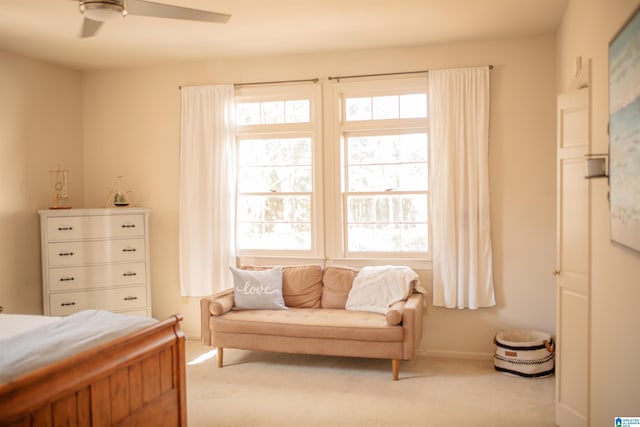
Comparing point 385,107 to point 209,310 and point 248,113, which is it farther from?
point 209,310

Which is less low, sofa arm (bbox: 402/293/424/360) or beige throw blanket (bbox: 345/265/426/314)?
beige throw blanket (bbox: 345/265/426/314)

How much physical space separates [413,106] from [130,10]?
9.52ft

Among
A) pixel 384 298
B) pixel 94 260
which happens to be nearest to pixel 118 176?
pixel 94 260

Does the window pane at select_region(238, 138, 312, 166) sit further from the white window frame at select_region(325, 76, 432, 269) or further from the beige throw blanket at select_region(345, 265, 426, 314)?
the beige throw blanket at select_region(345, 265, 426, 314)

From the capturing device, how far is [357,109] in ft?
17.1

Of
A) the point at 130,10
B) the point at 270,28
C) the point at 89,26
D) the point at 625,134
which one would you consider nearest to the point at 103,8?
the point at 130,10

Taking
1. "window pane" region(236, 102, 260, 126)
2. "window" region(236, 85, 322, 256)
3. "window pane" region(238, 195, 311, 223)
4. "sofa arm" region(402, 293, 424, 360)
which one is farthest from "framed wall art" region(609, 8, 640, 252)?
"window pane" region(236, 102, 260, 126)

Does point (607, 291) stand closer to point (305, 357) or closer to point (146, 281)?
point (305, 357)

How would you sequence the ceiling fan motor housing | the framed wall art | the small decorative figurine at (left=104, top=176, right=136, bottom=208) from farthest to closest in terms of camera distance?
the small decorative figurine at (left=104, top=176, right=136, bottom=208)
the ceiling fan motor housing
the framed wall art

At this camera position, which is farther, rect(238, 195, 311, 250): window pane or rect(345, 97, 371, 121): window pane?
rect(238, 195, 311, 250): window pane

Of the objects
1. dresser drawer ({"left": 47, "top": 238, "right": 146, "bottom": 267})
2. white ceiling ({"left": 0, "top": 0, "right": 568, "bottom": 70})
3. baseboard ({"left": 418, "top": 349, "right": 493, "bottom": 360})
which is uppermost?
white ceiling ({"left": 0, "top": 0, "right": 568, "bottom": 70})

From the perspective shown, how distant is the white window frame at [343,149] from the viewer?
5035 mm

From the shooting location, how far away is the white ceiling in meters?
3.92

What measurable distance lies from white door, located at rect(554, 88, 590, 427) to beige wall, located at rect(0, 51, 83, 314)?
4.60 metres
